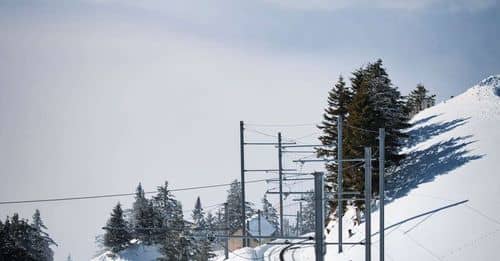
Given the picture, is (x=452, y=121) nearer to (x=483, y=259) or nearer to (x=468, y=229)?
(x=468, y=229)

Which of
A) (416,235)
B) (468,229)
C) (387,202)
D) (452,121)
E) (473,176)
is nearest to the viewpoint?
(468,229)

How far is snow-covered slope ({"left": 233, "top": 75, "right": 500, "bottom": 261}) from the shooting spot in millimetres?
23469

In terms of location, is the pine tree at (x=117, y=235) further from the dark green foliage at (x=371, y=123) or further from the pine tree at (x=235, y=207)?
the dark green foliage at (x=371, y=123)

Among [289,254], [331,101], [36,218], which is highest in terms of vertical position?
[331,101]

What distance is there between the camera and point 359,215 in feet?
117

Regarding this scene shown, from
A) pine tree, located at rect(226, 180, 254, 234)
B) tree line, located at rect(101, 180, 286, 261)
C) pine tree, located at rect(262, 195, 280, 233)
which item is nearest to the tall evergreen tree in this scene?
tree line, located at rect(101, 180, 286, 261)

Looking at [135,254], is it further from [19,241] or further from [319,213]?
[319,213]

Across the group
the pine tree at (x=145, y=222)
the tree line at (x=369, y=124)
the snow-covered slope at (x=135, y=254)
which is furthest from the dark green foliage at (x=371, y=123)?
the snow-covered slope at (x=135, y=254)

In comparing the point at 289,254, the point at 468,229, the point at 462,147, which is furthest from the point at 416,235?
the point at 289,254

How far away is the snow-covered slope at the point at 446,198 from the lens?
924 inches

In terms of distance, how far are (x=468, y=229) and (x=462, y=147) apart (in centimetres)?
1243

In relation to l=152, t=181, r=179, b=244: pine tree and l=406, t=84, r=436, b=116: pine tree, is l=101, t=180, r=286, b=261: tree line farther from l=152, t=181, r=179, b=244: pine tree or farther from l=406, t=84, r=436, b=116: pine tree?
l=406, t=84, r=436, b=116: pine tree

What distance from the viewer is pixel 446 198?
92.4 feet

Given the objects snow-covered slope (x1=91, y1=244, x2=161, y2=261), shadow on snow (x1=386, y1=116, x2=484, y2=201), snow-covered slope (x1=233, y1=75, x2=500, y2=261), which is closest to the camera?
snow-covered slope (x1=233, y1=75, x2=500, y2=261)
